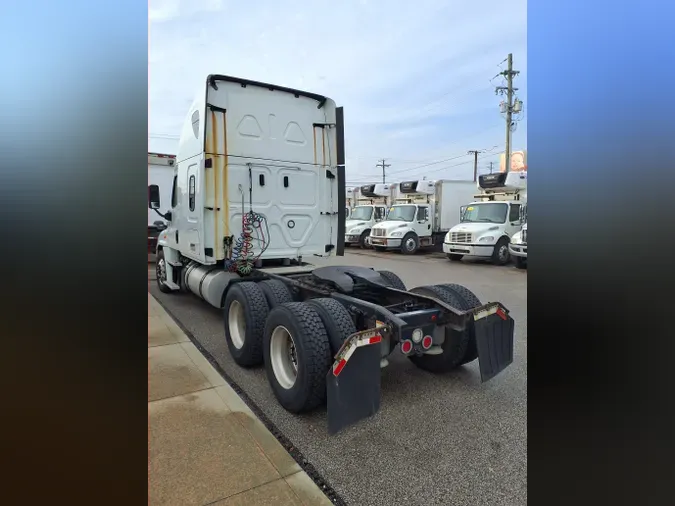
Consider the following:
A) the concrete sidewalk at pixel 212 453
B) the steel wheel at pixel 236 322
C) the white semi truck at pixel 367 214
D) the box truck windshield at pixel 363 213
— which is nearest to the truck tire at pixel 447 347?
the concrete sidewalk at pixel 212 453

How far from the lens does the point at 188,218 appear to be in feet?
21.1

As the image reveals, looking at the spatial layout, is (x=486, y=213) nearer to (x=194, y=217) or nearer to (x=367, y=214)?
(x=367, y=214)

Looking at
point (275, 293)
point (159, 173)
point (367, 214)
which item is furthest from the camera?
point (367, 214)

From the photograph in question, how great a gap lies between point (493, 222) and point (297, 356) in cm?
1332

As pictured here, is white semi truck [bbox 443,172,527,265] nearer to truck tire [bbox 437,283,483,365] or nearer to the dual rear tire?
truck tire [bbox 437,283,483,365]

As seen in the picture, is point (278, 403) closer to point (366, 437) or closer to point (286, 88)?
point (366, 437)

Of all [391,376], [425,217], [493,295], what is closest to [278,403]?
[391,376]

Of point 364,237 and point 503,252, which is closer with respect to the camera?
point 503,252

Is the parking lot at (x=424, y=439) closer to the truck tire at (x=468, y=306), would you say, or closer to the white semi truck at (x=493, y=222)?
the truck tire at (x=468, y=306)

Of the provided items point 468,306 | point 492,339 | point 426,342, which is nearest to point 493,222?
point 468,306

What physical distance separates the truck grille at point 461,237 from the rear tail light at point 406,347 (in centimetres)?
1224

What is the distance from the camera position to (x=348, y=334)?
3430 mm

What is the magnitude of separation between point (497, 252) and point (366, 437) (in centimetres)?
1279

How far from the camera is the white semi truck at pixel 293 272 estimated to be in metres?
3.33
